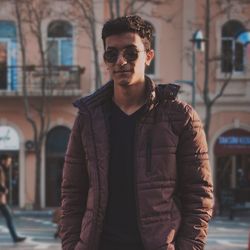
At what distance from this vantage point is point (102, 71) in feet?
82.0

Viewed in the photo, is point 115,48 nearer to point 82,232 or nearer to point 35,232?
point 82,232

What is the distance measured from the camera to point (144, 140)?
111 inches

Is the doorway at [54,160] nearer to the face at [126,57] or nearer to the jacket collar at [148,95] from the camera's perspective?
the jacket collar at [148,95]

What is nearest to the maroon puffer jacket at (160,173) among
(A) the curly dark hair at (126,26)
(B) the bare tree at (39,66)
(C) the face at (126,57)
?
(C) the face at (126,57)

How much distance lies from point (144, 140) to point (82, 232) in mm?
515

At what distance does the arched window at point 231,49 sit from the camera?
24922mm

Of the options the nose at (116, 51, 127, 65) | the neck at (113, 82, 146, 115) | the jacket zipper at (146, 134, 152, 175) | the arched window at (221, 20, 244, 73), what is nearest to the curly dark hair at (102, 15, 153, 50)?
the nose at (116, 51, 127, 65)

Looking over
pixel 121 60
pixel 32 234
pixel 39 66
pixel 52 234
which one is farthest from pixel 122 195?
pixel 39 66

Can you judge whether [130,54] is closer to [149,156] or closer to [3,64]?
[149,156]

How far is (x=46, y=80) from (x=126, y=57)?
21560mm

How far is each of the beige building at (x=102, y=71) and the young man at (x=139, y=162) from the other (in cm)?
2187

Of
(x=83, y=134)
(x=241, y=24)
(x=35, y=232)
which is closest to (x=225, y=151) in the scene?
(x=241, y=24)

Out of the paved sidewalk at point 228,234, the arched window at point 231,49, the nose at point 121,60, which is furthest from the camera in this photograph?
the arched window at point 231,49

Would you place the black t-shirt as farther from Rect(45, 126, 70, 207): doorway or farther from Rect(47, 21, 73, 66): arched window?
Rect(47, 21, 73, 66): arched window
